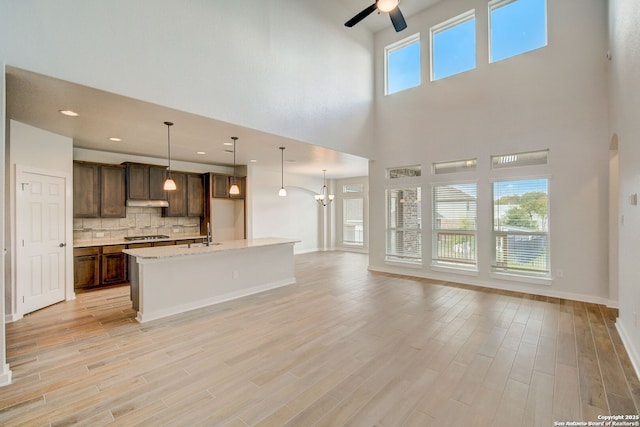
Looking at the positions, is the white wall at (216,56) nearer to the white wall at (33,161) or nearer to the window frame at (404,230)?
the window frame at (404,230)

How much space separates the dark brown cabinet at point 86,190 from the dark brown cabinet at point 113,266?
0.84 metres

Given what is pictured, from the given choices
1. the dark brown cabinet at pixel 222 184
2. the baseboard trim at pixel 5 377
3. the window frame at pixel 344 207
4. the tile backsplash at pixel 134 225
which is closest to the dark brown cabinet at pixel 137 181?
the tile backsplash at pixel 134 225

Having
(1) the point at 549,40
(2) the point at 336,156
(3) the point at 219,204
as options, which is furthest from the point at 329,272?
(1) the point at 549,40

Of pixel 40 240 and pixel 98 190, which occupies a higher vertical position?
pixel 98 190

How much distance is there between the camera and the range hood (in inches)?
255

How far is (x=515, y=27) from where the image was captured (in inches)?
217

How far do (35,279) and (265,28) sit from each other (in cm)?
535

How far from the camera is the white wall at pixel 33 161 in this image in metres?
4.04

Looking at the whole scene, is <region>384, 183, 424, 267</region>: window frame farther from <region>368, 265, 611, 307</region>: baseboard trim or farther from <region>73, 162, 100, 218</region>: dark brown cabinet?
<region>73, 162, 100, 218</region>: dark brown cabinet

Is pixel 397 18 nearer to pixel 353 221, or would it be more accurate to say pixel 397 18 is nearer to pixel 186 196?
pixel 186 196

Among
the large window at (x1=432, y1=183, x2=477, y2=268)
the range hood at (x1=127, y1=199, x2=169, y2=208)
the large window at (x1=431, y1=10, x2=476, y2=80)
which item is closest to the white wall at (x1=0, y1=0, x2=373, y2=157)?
the large window at (x1=431, y1=10, x2=476, y2=80)

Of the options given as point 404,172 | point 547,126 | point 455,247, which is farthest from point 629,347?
point 404,172

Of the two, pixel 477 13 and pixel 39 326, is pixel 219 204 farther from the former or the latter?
pixel 477 13

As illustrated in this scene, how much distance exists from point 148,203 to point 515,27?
8606mm
